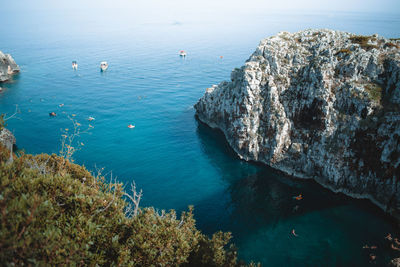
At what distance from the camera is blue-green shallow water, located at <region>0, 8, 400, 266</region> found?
116 feet

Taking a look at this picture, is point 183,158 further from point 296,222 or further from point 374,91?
point 374,91

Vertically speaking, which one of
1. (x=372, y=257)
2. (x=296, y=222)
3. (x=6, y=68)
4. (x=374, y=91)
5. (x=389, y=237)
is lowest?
(x=372, y=257)

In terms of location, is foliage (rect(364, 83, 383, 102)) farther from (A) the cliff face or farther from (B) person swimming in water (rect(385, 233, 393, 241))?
(B) person swimming in water (rect(385, 233, 393, 241))

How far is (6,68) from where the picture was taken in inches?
3777

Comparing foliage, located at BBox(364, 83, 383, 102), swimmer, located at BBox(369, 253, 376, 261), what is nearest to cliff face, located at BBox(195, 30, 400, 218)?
foliage, located at BBox(364, 83, 383, 102)

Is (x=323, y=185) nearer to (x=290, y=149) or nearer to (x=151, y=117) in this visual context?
(x=290, y=149)

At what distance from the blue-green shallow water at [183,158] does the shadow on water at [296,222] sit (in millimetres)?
156

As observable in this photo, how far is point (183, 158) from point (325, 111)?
30.4 meters

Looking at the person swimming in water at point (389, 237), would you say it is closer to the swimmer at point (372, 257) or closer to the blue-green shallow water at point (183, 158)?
the blue-green shallow water at point (183, 158)

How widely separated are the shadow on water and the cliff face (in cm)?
287

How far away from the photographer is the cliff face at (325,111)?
40.9 metres

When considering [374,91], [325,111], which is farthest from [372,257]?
[374,91]

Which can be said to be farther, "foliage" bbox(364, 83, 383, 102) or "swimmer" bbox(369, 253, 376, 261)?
"foliage" bbox(364, 83, 383, 102)

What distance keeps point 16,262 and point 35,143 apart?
5360 centimetres
